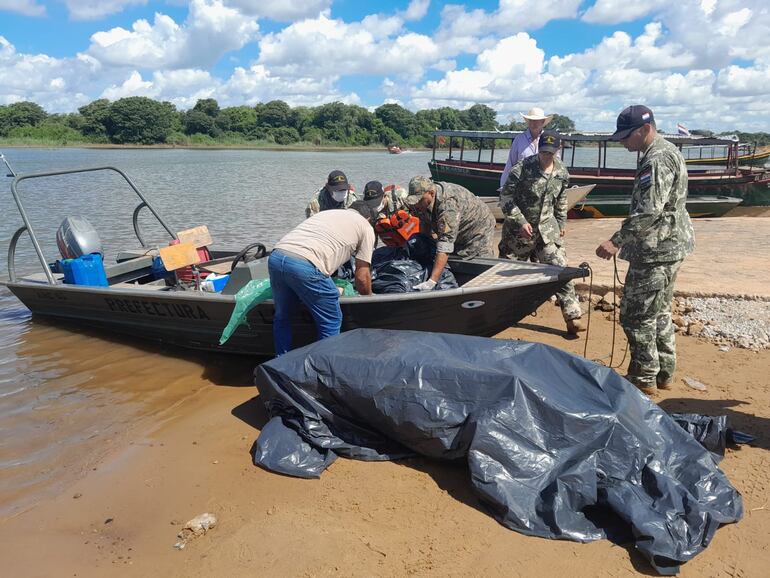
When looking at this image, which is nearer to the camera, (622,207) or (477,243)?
(477,243)

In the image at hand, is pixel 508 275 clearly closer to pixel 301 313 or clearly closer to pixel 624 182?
pixel 301 313

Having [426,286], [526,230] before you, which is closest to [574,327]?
[526,230]

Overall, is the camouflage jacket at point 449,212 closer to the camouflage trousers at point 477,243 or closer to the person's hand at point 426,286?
the camouflage trousers at point 477,243

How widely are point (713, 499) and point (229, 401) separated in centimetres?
331

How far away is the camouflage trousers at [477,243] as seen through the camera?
551cm

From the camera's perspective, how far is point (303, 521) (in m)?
3.00

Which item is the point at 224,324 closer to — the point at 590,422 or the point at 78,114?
the point at 590,422

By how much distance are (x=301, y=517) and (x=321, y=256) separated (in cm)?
168

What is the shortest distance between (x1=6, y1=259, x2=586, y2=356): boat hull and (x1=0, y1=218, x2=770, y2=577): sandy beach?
80cm

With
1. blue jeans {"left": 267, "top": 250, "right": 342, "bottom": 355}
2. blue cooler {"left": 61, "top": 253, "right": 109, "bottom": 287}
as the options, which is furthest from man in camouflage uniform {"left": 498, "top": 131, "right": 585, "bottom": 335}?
blue cooler {"left": 61, "top": 253, "right": 109, "bottom": 287}

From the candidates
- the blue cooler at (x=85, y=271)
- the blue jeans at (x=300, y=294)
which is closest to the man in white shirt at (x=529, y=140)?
the blue jeans at (x=300, y=294)

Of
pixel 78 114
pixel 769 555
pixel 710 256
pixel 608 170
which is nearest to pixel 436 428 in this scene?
A: pixel 769 555

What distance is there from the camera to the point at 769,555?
2.61 m

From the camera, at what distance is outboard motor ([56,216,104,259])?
632 centimetres
